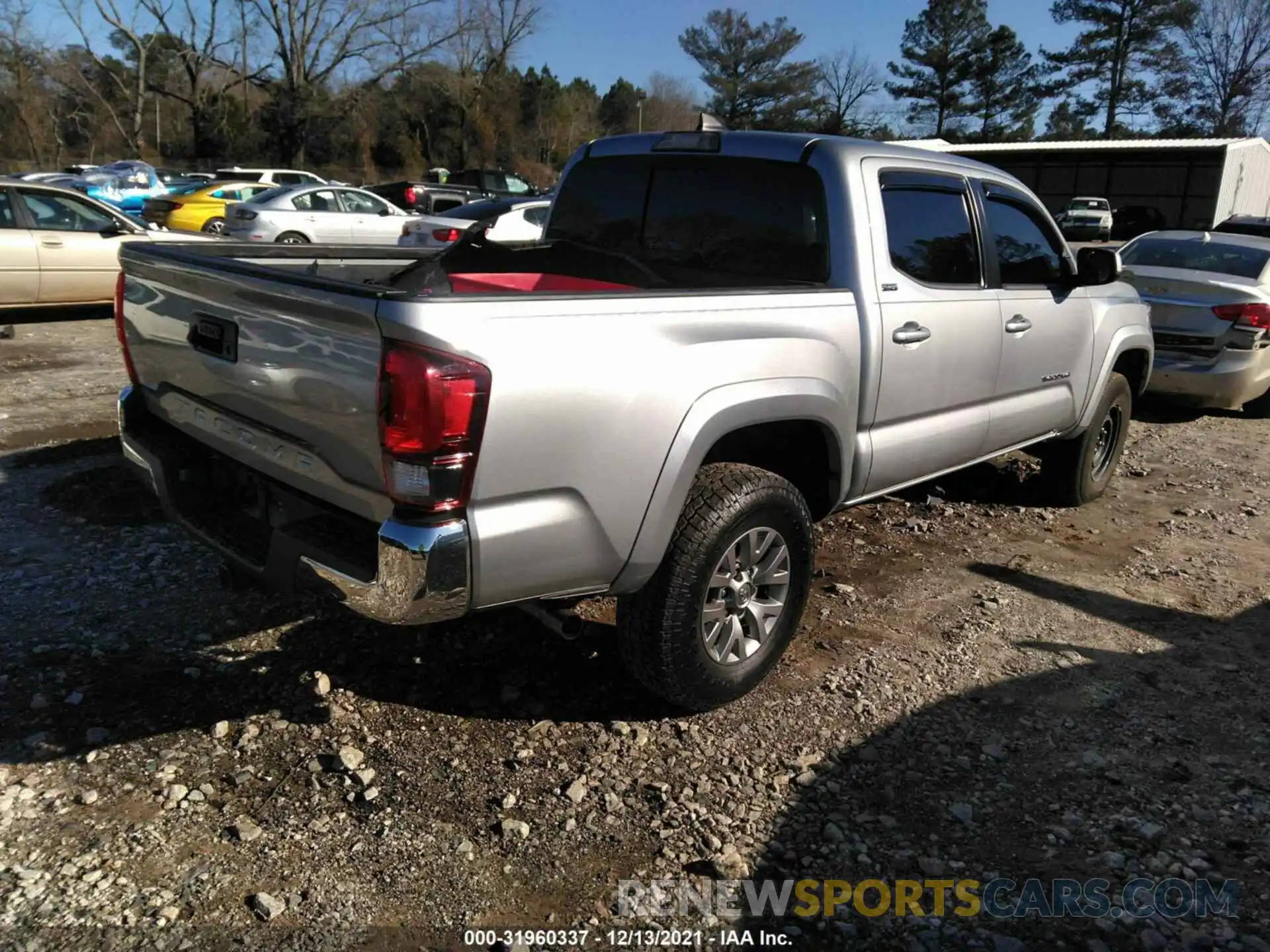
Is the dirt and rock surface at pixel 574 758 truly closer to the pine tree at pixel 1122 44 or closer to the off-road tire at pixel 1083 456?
the off-road tire at pixel 1083 456

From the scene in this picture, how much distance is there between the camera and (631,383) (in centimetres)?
282

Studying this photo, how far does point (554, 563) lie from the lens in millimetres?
2797

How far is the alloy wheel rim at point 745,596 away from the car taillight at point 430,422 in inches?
42.0

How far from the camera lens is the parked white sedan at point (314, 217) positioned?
1628 centimetres

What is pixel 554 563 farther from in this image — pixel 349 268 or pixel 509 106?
pixel 509 106

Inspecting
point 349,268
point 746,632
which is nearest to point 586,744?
point 746,632

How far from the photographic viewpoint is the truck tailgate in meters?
2.58

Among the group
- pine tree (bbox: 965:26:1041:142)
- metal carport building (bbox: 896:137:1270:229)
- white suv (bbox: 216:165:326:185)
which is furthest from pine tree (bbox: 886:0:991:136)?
white suv (bbox: 216:165:326:185)

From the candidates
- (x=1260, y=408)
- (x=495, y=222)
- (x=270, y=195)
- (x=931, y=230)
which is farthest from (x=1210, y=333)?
(x=270, y=195)

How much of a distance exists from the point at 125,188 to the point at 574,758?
25999 mm

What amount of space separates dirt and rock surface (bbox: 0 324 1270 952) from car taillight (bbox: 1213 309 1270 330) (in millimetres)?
3805

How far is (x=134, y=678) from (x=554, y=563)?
1798 millimetres

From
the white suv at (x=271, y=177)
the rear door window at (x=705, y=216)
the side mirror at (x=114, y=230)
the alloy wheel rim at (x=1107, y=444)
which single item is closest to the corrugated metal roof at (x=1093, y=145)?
the white suv at (x=271, y=177)

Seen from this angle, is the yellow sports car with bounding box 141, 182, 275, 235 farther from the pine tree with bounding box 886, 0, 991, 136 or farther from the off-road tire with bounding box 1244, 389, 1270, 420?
the pine tree with bounding box 886, 0, 991, 136
